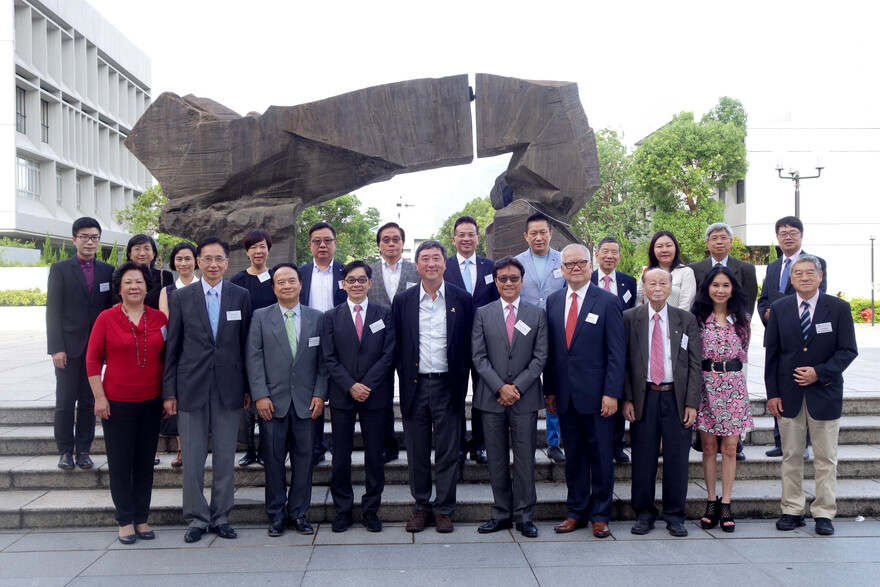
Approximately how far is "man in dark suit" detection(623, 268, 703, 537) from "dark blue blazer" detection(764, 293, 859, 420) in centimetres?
58

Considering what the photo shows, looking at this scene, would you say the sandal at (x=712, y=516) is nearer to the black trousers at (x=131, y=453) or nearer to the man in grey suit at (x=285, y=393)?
the man in grey suit at (x=285, y=393)

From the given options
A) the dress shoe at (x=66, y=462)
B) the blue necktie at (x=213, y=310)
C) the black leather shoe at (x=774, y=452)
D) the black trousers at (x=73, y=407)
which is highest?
the blue necktie at (x=213, y=310)

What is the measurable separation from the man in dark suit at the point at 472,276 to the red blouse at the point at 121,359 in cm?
208

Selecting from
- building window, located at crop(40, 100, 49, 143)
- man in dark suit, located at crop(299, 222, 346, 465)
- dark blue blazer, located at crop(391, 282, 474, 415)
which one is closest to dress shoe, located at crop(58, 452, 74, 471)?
man in dark suit, located at crop(299, 222, 346, 465)

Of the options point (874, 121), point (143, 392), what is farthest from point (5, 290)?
point (874, 121)

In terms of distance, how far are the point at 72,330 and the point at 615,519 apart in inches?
156

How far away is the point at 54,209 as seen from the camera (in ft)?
94.8

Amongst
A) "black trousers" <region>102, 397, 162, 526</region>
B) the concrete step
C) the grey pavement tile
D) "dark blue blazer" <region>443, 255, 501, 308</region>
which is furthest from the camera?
"dark blue blazer" <region>443, 255, 501, 308</region>

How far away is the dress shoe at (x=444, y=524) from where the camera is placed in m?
4.12

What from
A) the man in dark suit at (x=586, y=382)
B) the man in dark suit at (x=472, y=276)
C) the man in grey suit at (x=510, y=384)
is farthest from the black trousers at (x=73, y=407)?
the man in dark suit at (x=586, y=382)

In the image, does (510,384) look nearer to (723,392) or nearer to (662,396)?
(662,396)

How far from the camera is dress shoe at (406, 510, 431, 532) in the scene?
13.6 ft

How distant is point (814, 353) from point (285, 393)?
330 centimetres

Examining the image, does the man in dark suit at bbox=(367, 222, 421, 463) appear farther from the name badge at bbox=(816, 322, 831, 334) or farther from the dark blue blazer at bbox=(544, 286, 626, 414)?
the name badge at bbox=(816, 322, 831, 334)
